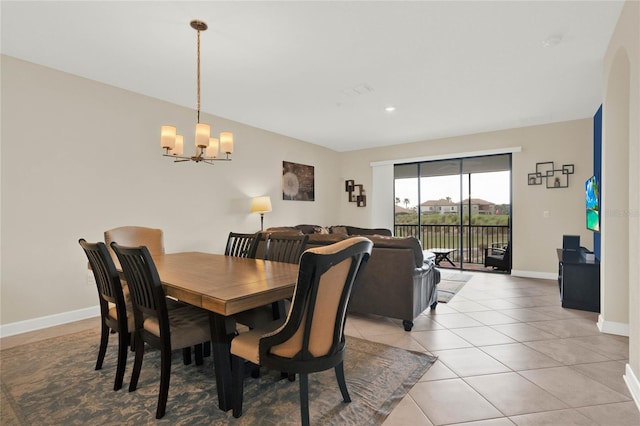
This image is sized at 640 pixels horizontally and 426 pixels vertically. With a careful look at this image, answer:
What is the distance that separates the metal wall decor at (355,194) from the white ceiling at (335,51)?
286 cm

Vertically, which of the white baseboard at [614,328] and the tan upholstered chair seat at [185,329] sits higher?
the tan upholstered chair seat at [185,329]

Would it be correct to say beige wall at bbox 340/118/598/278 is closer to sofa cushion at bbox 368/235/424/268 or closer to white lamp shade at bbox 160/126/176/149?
sofa cushion at bbox 368/235/424/268

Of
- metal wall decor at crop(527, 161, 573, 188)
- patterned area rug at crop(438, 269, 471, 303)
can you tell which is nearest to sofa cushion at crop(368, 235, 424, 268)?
patterned area rug at crop(438, 269, 471, 303)

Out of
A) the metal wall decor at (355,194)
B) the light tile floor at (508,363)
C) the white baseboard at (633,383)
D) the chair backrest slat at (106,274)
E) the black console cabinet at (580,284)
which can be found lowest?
the light tile floor at (508,363)

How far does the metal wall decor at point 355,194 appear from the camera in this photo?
7.36 metres

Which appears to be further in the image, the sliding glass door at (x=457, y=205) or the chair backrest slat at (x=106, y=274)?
Result: the sliding glass door at (x=457, y=205)

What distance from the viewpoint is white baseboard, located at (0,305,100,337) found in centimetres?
303

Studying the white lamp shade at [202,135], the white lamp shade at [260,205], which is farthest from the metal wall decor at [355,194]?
the white lamp shade at [202,135]

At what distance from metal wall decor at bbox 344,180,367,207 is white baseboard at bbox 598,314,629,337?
15.9 ft

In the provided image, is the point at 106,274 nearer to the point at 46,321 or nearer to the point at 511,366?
the point at 46,321

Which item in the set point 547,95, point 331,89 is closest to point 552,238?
point 547,95

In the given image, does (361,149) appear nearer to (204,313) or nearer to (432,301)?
(432,301)

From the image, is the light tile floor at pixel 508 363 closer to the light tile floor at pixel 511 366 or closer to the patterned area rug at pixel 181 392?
the light tile floor at pixel 511 366

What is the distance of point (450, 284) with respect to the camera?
198 inches
